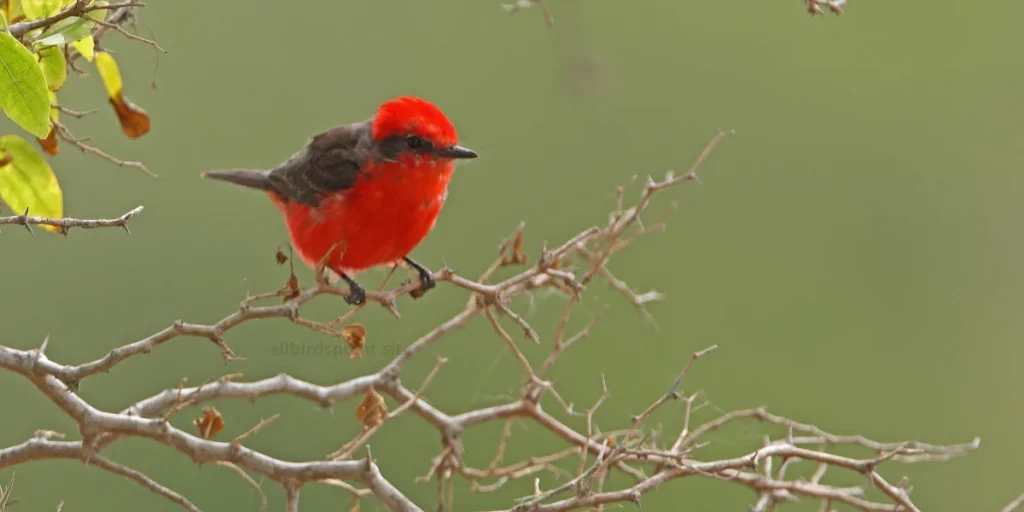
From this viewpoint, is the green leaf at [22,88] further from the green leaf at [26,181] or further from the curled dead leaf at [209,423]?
the curled dead leaf at [209,423]

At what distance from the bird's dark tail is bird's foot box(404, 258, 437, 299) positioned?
0.45 meters

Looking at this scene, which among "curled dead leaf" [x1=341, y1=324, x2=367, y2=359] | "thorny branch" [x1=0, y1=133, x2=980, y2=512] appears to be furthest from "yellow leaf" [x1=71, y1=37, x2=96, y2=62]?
"curled dead leaf" [x1=341, y1=324, x2=367, y2=359]

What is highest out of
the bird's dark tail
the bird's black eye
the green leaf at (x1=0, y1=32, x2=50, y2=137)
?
the bird's black eye

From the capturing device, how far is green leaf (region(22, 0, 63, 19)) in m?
1.72

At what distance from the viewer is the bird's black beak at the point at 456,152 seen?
8.89 ft

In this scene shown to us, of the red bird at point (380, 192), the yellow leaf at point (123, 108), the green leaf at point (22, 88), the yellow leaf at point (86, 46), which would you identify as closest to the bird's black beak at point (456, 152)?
the red bird at point (380, 192)

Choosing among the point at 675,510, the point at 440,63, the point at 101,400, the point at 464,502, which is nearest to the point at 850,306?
the point at 675,510

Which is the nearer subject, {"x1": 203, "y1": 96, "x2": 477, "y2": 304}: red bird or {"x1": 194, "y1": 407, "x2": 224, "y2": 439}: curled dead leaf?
{"x1": 194, "y1": 407, "x2": 224, "y2": 439}: curled dead leaf

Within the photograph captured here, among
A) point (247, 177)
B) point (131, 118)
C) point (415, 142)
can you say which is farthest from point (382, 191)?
point (131, 118)

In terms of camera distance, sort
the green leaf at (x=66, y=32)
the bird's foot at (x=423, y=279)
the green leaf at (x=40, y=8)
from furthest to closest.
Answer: the bird's foot at (x=423, y=279), the green leaf at (x=40, y=8), the green leaf at (x=66, y=32)

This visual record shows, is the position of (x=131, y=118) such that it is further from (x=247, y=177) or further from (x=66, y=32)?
(x=247, y=177)

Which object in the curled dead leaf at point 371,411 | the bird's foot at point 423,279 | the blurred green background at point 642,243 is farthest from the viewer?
the blurred green background at point 642,243

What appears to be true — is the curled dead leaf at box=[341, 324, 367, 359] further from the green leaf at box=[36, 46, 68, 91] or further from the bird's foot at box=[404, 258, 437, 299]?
the green leaf at box=[36, 46, 68, 91]

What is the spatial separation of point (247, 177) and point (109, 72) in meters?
0.96
